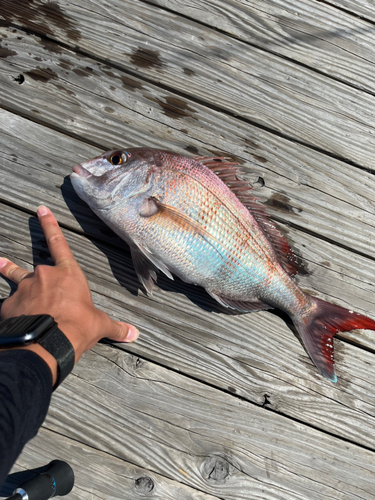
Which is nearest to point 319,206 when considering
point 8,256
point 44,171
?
point 44,171

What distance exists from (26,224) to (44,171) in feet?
1.00

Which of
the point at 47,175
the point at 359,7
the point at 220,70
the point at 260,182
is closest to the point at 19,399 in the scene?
the point at 47,175

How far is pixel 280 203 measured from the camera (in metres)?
2.11

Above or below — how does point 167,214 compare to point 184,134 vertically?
below

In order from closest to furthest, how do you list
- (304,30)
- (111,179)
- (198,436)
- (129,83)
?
(111,179) < (198,436) < (129,83) < (304,30)

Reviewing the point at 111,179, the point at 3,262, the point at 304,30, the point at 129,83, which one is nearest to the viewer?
the point at 111,179

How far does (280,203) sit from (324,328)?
0.73 metres

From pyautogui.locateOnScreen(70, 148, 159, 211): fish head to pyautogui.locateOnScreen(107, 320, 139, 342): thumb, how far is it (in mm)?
591

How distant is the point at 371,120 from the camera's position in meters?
2.22

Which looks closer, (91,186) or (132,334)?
(91,186)

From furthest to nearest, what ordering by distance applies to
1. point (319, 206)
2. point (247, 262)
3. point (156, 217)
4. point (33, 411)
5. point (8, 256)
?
point (319, 206), point (8, 256), point (247, 262), point (156, 217), point (33, 411)

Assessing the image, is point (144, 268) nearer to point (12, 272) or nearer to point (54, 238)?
point (54, 238)

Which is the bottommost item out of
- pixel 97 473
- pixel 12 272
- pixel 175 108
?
pixel 97 473

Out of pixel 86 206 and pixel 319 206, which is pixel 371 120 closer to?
pixel 319 206
